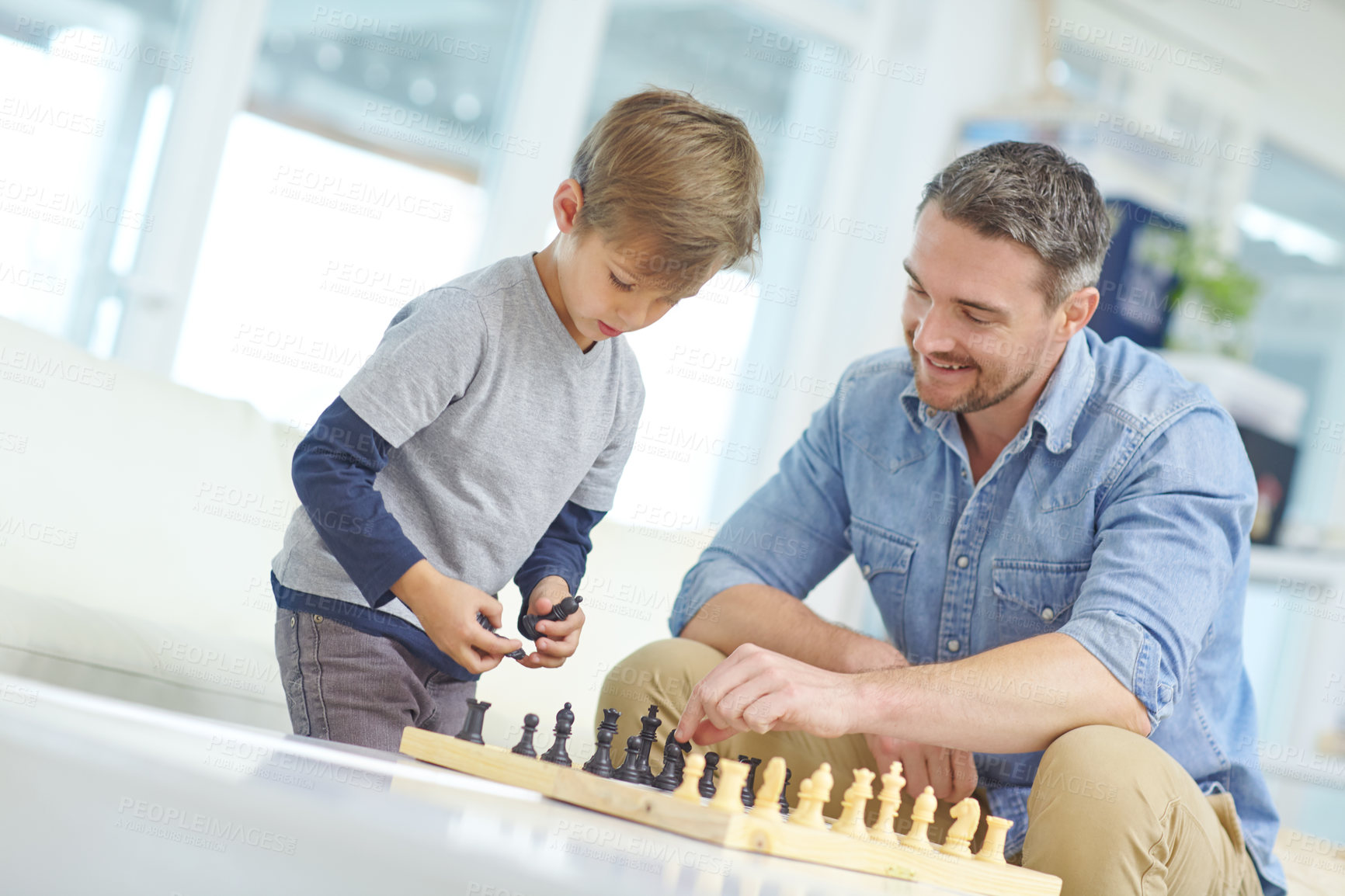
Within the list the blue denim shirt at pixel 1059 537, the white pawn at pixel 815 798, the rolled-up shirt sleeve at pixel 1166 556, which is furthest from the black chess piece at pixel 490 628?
the rolled-up shirt sleeve at pixel 1166 556

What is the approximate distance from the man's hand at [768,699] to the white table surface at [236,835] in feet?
1.11

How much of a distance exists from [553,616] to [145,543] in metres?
0.87

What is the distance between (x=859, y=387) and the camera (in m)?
1.79

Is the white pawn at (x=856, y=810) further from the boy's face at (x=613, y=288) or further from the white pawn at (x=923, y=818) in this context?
the boy's face at (x=613, y=288)

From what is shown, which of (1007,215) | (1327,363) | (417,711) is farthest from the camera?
(1327,363)

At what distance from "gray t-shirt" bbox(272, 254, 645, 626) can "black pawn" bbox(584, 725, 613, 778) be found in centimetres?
34

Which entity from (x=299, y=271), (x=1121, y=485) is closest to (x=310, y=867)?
(x=1121, y=485)

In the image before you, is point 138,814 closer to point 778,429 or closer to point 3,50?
point 3,50

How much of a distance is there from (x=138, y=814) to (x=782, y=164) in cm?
331

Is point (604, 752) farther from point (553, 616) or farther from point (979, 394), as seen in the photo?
point (979, 394)

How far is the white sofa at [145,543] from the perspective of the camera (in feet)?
5.30

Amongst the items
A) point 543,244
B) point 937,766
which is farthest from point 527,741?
point 543,244

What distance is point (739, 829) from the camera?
37.7 inches

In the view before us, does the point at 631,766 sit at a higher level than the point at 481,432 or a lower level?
lower
